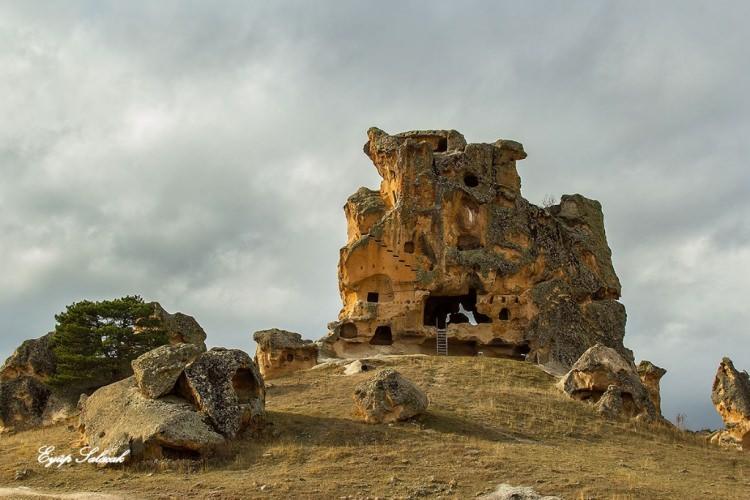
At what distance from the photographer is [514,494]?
19000 millimetres

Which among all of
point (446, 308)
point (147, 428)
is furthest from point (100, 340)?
point (446, 308)

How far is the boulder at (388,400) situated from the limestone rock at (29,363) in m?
19.3

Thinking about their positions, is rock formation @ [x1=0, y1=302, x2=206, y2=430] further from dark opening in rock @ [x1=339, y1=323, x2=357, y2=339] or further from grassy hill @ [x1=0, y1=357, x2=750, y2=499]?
dark opening in rock @ [x1=339, y1=323, x2=357, y2=339]

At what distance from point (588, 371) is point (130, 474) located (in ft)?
65.1

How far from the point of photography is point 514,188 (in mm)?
51281

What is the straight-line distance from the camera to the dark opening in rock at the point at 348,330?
47.4m

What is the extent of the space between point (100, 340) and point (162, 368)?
50.0 feet

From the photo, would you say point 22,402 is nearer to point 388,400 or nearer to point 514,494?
point 388,400

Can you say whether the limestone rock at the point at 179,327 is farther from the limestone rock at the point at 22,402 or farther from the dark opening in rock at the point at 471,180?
the dark opening in rock at the point at 471,180

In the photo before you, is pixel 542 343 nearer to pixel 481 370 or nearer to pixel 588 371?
pixel 481 370

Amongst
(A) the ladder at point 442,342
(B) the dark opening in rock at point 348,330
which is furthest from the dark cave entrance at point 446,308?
(B) the dark opening in rock at point 348,330

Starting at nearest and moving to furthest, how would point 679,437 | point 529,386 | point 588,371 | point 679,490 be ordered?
point 679,490, point 679,437, point 588,371, point 529,386

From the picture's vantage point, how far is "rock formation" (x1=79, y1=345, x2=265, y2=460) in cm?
2302

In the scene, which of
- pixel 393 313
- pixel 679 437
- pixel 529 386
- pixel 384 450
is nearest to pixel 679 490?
pixel 384 450
